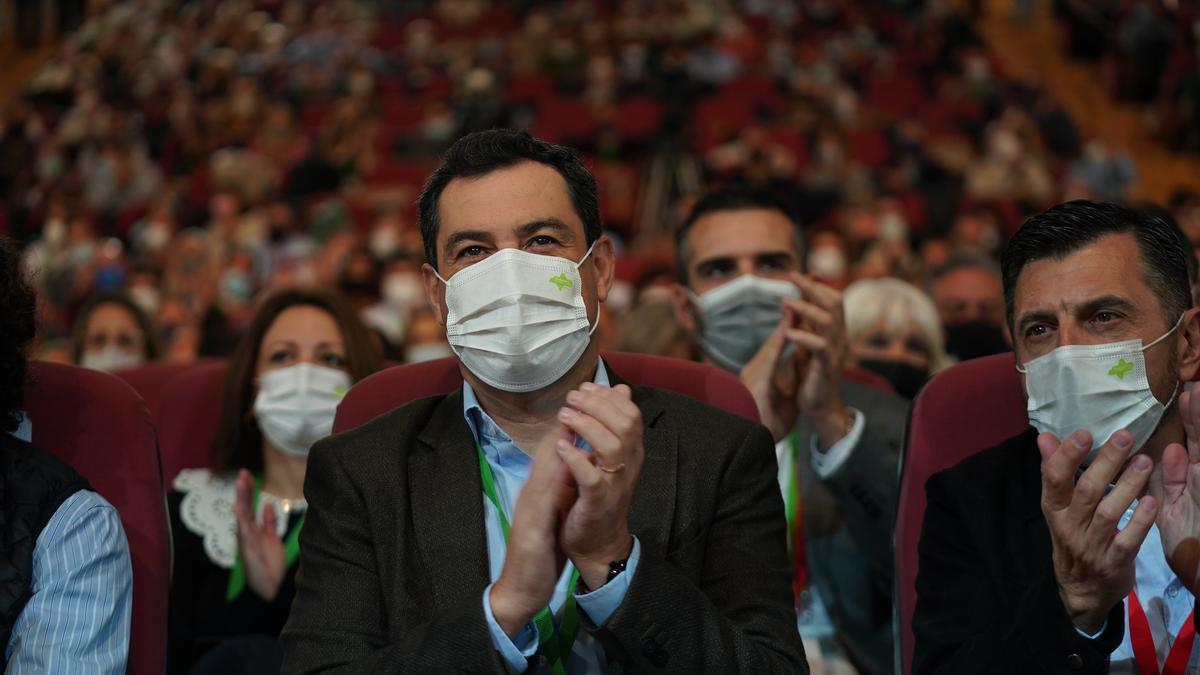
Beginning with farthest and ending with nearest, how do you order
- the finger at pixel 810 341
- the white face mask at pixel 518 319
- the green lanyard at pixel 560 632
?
the finger at pixel 810 341 → the white face mask at pixel 518 319 → the green lanyard at pixel 560 632

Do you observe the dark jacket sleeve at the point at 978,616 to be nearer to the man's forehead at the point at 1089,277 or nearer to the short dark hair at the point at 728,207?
the man's forehead at the point at 1089,277

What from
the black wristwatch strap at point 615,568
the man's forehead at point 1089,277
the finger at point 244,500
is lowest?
the finger at point 244,500

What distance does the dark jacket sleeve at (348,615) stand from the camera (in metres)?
1.70

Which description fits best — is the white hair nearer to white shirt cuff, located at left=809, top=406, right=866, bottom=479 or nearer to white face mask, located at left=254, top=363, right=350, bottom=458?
white shirt cuff, located at left=809, top=406, right=866, bottom=479

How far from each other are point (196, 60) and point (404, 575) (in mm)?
14359

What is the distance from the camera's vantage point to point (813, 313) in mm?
2713

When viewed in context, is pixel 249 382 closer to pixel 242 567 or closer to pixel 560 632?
pixel 242 567

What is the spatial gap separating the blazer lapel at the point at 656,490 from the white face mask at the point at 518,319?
170mm

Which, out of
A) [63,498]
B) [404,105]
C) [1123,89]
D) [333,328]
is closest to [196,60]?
[404,105]

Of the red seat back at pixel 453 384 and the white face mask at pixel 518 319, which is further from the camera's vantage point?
the red seat back at pixel 453 384

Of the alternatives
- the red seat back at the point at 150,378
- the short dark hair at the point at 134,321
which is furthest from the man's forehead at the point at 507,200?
the short dark hair at the point at 134,321

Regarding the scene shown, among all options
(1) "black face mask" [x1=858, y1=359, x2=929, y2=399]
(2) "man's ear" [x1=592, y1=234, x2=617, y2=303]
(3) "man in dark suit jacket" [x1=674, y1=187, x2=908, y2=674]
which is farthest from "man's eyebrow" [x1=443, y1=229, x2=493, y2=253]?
(1) "black face mask" [x1=858, y1=359, x2=929, y2=399]

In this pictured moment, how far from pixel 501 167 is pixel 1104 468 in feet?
3.22

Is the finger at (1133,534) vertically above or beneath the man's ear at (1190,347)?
beneath
